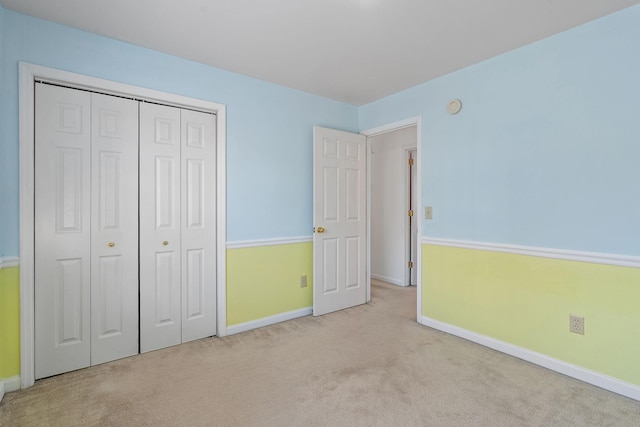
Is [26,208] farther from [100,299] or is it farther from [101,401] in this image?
[101,401]

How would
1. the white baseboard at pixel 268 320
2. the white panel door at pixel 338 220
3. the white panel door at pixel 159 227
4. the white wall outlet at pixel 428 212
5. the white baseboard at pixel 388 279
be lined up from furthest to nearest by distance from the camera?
the white baseboard at pixel 388 279 → the white panel door at pixel 338 220 → the white wall outlet at pixel 428 212 → the white baseboard at pixel 268 320 → the white panel door at pixel 159 227

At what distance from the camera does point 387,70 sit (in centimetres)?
286

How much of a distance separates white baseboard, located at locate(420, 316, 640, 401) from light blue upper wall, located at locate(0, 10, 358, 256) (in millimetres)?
1826

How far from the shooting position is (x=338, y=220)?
3.56 m

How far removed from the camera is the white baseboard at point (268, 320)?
2.95 meters

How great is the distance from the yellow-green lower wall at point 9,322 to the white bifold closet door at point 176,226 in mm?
717

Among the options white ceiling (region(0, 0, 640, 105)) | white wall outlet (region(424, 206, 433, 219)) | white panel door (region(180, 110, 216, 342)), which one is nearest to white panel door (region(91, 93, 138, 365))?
white panel door (region(180, 110, 216, 342))

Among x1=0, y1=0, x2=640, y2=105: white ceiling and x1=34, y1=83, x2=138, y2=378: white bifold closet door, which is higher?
x1=0, y1=0, x2=640, y2=105: white ceiling

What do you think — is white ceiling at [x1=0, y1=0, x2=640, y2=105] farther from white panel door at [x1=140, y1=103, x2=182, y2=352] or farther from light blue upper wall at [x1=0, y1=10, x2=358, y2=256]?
Result: white panel door at [x1=140, y1=103, x2=182, y2=352]

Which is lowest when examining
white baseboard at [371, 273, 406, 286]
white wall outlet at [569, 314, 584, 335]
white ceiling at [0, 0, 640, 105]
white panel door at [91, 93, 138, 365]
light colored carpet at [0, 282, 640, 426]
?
light colored carpet at [0, 282, 640, 426]

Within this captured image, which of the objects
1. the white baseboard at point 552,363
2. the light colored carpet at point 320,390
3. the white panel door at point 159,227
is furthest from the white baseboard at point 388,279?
the white panel door at point 159,227

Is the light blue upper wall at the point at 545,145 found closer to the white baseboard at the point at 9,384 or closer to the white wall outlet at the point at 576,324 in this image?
the white wall outlet at the point at 576,324

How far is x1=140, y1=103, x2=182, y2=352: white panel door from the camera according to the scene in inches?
99.1

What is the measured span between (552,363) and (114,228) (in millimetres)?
3411
